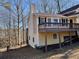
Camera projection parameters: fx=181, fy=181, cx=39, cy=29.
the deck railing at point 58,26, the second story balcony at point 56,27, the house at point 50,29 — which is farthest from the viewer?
the house at point 50,29

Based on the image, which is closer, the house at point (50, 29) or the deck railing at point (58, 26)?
the deck railing at point (58, 26)

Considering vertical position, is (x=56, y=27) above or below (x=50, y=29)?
above

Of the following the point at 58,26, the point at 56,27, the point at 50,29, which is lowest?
the point at 50,29

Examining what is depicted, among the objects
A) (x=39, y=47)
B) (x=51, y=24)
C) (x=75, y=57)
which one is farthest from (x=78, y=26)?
(x=75, y=57)

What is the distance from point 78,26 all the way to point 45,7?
21580 mm

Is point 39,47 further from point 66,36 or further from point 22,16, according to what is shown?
point 22,16

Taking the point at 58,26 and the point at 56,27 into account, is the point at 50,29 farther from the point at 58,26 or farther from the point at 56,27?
the point at 58,26

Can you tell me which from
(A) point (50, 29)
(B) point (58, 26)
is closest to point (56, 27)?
(B) point (58, 26)

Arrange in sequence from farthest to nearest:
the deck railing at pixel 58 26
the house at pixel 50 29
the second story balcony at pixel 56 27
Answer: the house at pixel 50 29 → the deck railing at pixel 58 26 → the second story balcony at pixel 56 27

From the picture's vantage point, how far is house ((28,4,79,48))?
29477mm

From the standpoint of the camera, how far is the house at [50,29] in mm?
29477

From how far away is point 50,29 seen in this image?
2916 centimetres

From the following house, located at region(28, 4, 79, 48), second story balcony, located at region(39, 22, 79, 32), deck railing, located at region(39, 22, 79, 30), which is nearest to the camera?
second story balcony, located at region(39, 22, 79, 32)

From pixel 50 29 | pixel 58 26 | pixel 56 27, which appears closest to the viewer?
pixel 50 29
